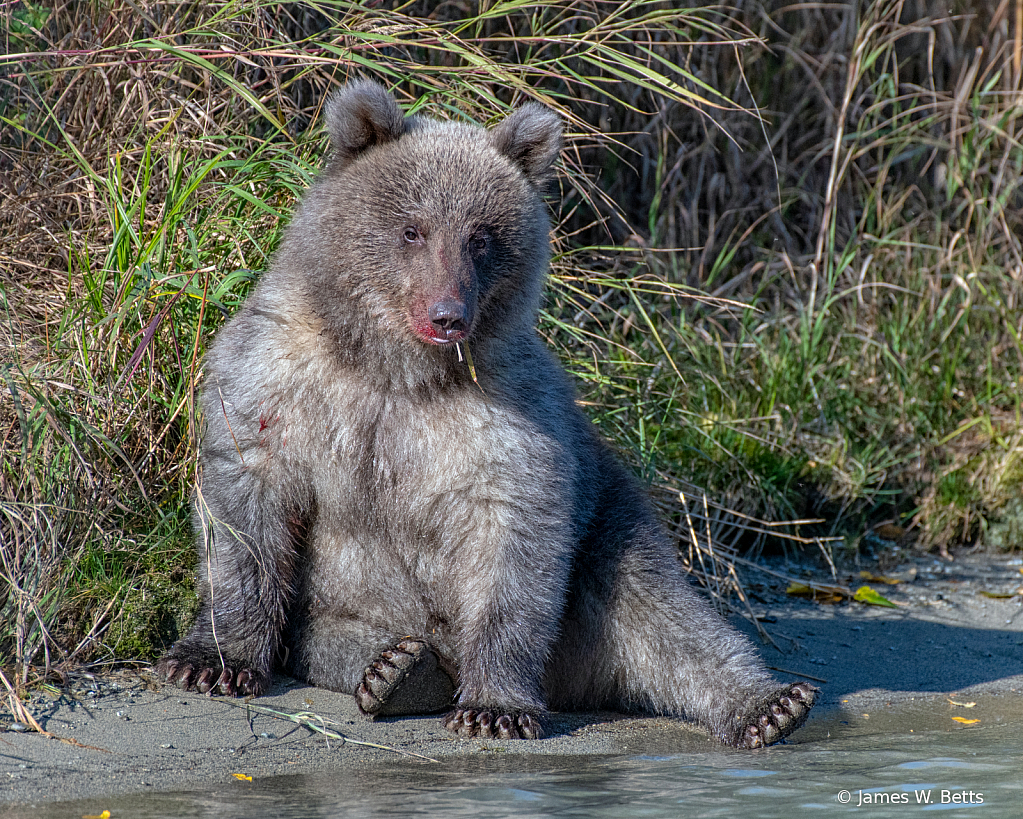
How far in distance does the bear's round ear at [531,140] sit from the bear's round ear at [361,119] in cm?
35

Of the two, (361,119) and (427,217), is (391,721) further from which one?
(361,119)

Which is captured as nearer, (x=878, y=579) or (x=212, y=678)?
(x=212, y=678)

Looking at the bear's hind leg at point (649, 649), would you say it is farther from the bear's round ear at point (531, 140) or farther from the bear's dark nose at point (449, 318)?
the bear's round ear at point (531, 140)

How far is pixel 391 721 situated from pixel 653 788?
38.4 inches

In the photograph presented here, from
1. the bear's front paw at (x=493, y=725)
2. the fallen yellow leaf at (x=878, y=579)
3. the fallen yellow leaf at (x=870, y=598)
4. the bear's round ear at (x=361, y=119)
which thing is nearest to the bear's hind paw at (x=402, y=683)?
the bear's front paw at (x=493, y=725)

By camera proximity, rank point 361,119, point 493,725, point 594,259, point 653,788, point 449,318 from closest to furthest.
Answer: point 653,788 < point 449,318 < point 493,725 < point 361,119 < point 594,259

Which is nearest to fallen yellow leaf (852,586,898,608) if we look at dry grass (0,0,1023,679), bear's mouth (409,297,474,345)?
dry grass (0,0,1023,679)

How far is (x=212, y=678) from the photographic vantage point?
4.22 metres

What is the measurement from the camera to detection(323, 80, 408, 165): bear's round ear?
4285 millimetres

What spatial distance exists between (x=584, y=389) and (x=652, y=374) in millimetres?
645


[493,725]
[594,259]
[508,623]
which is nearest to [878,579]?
[594,259]

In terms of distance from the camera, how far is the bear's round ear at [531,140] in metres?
4.45

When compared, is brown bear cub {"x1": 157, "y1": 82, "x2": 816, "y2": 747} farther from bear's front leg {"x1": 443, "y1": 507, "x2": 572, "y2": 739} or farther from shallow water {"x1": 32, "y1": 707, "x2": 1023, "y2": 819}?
shallow water {"x1": 32, "y1": 707, "x2": 1023, "y2": 819}

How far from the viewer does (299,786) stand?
3551 millimetres
